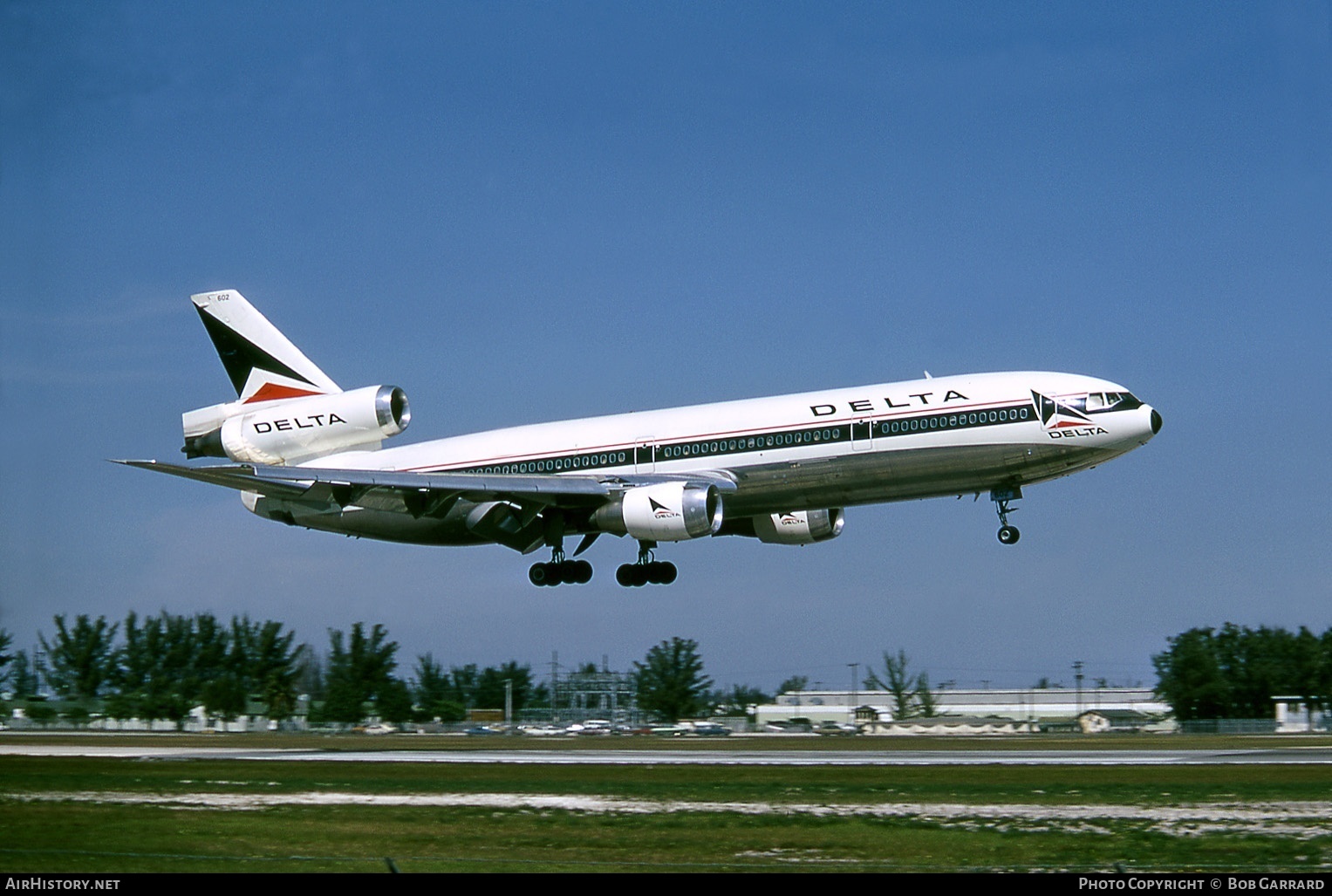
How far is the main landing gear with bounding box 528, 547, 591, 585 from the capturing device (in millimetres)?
51500

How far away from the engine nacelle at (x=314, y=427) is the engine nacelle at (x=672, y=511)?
11.3 m

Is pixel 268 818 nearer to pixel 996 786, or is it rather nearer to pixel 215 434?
pixel 996 786

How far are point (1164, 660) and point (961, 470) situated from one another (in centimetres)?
6387

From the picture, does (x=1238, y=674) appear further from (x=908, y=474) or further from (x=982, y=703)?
(x=908, y=474)

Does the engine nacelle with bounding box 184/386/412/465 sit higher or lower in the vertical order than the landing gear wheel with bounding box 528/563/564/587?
higher

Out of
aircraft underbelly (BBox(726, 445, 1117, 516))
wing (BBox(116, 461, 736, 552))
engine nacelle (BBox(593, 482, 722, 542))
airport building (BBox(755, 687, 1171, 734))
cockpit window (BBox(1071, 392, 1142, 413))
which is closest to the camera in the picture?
cockpit window (BBox(1071, 392, 1142, 413))

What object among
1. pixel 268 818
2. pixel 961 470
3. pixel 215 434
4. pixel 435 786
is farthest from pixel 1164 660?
pixel 268 818

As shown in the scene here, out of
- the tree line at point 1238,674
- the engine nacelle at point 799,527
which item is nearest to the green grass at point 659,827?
the engine nacelle at point 799,527

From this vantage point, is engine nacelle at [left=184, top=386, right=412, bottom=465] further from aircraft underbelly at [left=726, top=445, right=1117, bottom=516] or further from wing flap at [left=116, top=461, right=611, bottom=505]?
aircraft underbelly at [left=726, top=445, right=1117, bottom=516]

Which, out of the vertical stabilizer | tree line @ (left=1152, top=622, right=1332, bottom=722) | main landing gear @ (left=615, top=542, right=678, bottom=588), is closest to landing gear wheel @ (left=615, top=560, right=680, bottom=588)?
main landing gear @ (left=615, top=542, right=678, bottom=588)

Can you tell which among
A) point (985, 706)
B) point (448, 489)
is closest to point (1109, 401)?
point (448, 489)

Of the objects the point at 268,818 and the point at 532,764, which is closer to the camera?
the point at 268,818

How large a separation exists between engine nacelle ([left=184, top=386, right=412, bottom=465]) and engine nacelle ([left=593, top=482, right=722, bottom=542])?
37.0 ft
